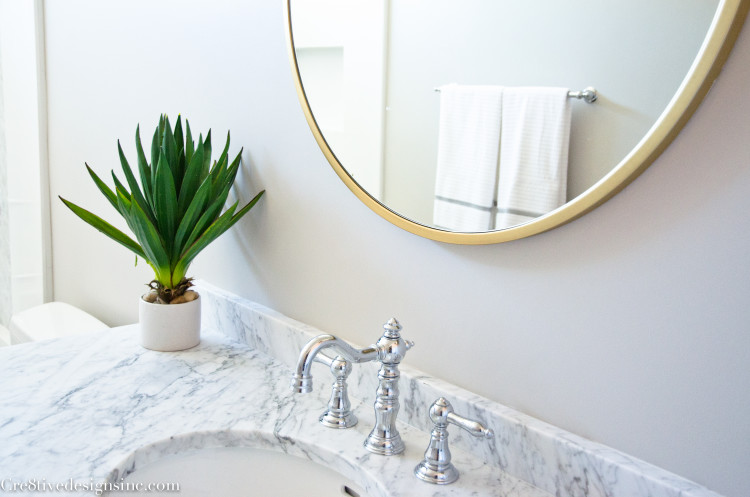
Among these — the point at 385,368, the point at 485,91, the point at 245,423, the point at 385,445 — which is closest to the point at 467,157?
the point at 485,91

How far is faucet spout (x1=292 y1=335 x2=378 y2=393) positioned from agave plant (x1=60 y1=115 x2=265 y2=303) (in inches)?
18.4

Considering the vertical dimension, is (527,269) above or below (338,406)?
above

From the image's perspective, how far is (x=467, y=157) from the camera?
3.08ft

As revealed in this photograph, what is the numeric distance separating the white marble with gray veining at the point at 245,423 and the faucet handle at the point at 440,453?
0.01 metres

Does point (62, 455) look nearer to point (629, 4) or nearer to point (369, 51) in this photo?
point (369, 51)

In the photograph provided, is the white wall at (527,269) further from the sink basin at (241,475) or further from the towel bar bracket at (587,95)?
the sink basin at (241,475)

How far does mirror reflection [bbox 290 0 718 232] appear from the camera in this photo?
29.9 inches

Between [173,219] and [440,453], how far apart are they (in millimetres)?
703

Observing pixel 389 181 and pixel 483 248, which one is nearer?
pixel 483 248

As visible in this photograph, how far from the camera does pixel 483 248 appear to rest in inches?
37.7

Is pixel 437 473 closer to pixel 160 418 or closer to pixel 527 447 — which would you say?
pixel 527 447

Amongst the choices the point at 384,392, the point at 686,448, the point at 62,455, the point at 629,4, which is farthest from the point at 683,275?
the point at 62,455

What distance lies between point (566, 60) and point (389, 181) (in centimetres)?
35

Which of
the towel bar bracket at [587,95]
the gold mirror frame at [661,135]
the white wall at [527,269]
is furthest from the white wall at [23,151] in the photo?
the towel bar bracket at [587,95]
